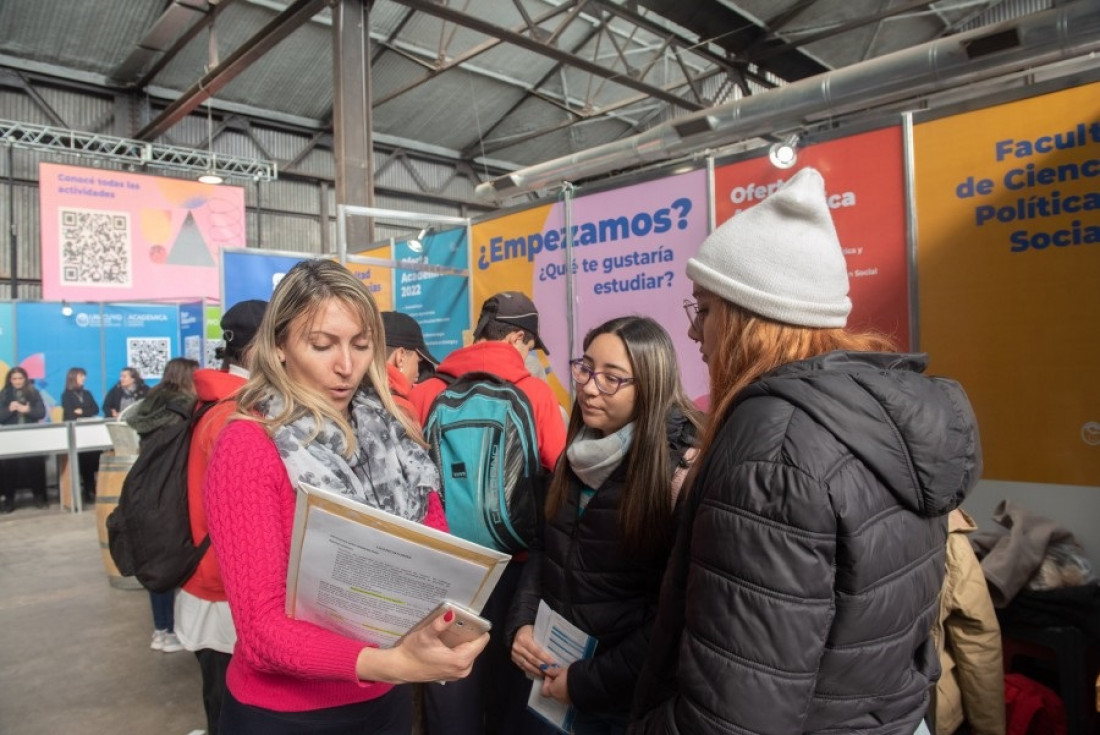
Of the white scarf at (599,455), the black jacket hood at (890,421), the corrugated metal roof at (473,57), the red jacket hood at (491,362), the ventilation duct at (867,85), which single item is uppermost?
the corrugated metal roof at (473,57)

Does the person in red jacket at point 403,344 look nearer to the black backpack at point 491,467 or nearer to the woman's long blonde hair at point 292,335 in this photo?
the black backpack at point 491,467

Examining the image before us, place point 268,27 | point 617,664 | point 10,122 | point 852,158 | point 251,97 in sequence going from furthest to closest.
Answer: point 251,97, point 10,122, point 268,27, point 852,158, point 617,664

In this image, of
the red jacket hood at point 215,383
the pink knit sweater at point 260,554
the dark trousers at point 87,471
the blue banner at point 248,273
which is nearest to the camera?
the pink knit sweater at point 260,554

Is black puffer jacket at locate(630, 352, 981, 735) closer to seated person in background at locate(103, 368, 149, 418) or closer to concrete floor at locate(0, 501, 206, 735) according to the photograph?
concrete floor at locate(0, 501, 206, 735)

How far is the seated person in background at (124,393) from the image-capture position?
26.8ft

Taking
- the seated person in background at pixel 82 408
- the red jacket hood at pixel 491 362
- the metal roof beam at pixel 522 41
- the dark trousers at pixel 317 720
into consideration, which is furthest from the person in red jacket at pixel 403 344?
Result: the seated person in background at pixel 82 408

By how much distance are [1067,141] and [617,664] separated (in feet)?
7.07

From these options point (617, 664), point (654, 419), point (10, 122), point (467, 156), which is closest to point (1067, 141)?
point (654, 419)

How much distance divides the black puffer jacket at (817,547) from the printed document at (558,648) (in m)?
0.66

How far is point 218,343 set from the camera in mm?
7762

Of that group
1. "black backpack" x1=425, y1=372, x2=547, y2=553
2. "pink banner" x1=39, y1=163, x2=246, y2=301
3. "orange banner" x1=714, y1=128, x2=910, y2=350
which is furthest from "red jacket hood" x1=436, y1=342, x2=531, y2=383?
"pink banner" x1=39, y1=163, x2=246, y2=301

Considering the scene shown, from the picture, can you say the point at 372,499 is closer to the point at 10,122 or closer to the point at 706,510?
the point at 706,510

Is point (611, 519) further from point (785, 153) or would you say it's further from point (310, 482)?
point (785, 153)

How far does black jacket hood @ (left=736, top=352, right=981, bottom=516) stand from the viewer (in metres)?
0.77
